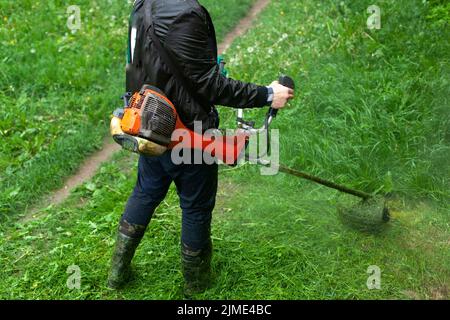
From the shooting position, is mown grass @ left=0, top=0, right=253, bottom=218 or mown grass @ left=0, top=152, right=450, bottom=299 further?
mown grass @ left=0, top=0, right=253, bottom=218

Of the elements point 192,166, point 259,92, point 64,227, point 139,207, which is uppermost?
point 259,92

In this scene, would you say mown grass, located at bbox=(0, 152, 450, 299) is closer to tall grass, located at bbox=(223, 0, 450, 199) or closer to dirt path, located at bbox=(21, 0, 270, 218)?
dirt path, located at bbox=(21, 0, 270, 218)

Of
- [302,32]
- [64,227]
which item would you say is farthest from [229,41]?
[64,227]

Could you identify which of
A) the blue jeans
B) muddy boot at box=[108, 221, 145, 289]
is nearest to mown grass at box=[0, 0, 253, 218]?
muddy boot at box=[108, 221, 145, 289]

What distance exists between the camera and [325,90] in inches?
223

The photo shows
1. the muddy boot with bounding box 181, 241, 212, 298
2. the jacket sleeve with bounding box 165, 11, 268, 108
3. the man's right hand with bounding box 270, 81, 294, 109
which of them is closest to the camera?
the jacket sleeve with bounding box 165, 11, 268, 108

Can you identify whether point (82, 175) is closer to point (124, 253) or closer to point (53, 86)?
point (53, 86)

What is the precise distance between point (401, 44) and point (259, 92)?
332cm

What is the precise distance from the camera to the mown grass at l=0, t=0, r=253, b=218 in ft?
17.7

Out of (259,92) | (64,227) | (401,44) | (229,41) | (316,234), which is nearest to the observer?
(259,92)

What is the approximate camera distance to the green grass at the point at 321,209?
152 inches

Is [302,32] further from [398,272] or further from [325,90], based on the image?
[398,272]

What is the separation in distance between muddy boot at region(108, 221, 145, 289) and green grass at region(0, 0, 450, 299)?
10cm

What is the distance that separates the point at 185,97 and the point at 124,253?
1185 millimetres
